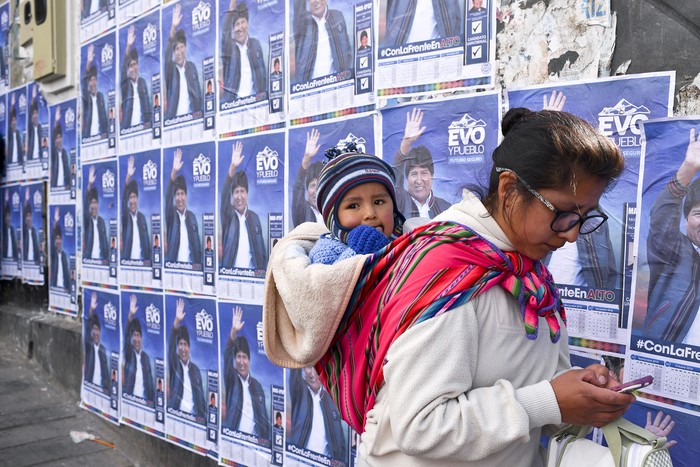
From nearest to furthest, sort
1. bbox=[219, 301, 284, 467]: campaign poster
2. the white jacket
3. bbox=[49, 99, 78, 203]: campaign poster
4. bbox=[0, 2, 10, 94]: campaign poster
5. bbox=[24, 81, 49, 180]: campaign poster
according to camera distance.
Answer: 1. the white jacket
2. bbox=[219, 301, 284, 467]: campaign poster
3. bbox=[49, 99, 78, 203]: campaign poster
4. bbox=[24, 81, 49, 180]: campaign poster
5. bbox=[0, 2, 10, 94]: campaign poster

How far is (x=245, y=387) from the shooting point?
3480 millimetres

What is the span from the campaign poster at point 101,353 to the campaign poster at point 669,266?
142 inches

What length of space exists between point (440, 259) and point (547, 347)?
0.33m

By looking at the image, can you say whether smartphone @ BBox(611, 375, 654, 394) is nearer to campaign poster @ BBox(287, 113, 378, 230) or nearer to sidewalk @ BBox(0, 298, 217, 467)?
campaign poster @ BBox(287, 113, 378, 230)

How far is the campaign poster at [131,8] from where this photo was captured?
415 cm

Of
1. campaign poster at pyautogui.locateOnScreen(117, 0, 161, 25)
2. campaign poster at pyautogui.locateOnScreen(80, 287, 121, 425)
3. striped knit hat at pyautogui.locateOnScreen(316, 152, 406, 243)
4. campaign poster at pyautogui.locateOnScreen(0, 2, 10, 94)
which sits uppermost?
campaign poster at pyautogui.locateOnScreen(0, 2, 10, 94)

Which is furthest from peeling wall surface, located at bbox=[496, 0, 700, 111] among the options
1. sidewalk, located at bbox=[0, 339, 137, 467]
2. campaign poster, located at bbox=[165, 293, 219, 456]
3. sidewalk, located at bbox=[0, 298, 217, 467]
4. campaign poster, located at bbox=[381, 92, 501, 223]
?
sidewalk, located at bbox=[0, 339, 137, 467]

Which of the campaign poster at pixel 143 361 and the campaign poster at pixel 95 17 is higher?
the campaign poster at pixel 95 17

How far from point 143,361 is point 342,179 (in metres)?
2.90

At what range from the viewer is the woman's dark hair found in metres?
1.32

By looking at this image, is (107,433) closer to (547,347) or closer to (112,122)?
(112,122)

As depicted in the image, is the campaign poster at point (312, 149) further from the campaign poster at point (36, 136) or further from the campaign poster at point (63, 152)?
the campaign poster at point (36, 136)

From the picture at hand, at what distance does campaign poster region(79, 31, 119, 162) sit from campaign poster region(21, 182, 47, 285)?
4.02 feet

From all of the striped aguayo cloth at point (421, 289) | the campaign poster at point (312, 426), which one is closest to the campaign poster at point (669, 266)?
the striped aguayo cloth at point (421, 289)
